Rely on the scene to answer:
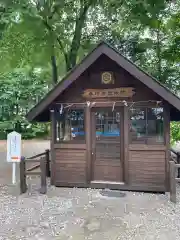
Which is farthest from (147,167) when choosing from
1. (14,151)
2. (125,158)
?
(14,151)

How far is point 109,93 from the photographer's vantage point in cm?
721

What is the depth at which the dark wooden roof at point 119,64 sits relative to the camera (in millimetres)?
6441

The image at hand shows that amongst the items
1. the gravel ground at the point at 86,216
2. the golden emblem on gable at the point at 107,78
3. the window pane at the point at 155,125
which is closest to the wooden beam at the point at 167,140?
the window pane at the point at 155,125

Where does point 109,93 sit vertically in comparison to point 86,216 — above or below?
above

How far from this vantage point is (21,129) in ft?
70.5

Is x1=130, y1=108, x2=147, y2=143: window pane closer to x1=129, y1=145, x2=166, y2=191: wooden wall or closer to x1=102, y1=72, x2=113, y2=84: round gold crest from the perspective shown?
x1=129, y1=145, x2=166, y2=191: wooden wall

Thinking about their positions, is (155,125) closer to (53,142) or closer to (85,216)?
(53,142)

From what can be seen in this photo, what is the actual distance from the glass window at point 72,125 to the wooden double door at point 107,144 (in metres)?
0.30

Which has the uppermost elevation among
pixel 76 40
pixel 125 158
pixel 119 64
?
pixel 76 40

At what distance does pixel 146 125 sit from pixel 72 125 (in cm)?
195

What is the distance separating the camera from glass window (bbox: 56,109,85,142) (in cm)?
746

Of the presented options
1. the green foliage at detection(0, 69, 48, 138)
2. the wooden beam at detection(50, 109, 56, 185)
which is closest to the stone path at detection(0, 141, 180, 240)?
the wooden beam at detection(50, 109, 56, 185)

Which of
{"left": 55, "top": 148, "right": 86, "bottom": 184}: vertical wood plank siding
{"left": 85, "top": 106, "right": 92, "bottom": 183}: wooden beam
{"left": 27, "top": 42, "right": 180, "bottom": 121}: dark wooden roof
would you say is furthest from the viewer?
{"left": 55, "top": 148, "right": 86, "bottom": 184}: vertical wood plank siding

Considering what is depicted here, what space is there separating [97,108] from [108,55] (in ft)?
4.74
